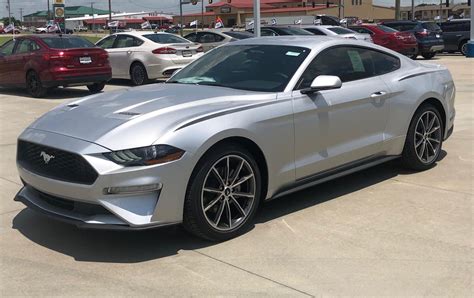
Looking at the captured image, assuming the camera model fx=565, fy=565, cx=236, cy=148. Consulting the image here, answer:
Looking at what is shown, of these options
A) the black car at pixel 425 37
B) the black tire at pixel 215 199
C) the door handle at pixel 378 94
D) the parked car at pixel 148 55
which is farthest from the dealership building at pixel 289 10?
the black tire at pixel 215 199

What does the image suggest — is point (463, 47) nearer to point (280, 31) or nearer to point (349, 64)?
point (280, 31)

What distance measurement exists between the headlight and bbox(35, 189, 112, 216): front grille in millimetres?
361

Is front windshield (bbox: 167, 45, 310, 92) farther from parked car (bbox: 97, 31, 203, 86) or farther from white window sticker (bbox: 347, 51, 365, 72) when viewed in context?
parked car (bbox: 97, 31, 203, 86)

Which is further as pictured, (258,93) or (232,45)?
(232,45)

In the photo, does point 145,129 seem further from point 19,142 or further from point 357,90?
point 357,90

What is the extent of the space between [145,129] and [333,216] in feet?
6.17

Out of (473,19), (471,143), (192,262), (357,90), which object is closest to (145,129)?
(192,262)

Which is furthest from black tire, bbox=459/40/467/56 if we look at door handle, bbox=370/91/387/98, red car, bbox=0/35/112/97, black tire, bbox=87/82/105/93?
door handle, bbox=370/91/387/98

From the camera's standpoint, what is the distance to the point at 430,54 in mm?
24953

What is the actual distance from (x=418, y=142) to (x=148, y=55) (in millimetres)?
10116

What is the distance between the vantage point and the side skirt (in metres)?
4.84

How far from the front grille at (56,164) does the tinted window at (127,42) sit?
11.2 metres

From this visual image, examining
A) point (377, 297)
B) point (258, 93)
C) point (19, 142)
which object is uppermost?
point (258, 93)

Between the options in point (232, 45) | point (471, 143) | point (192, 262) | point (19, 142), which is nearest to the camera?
point (192, 262)
